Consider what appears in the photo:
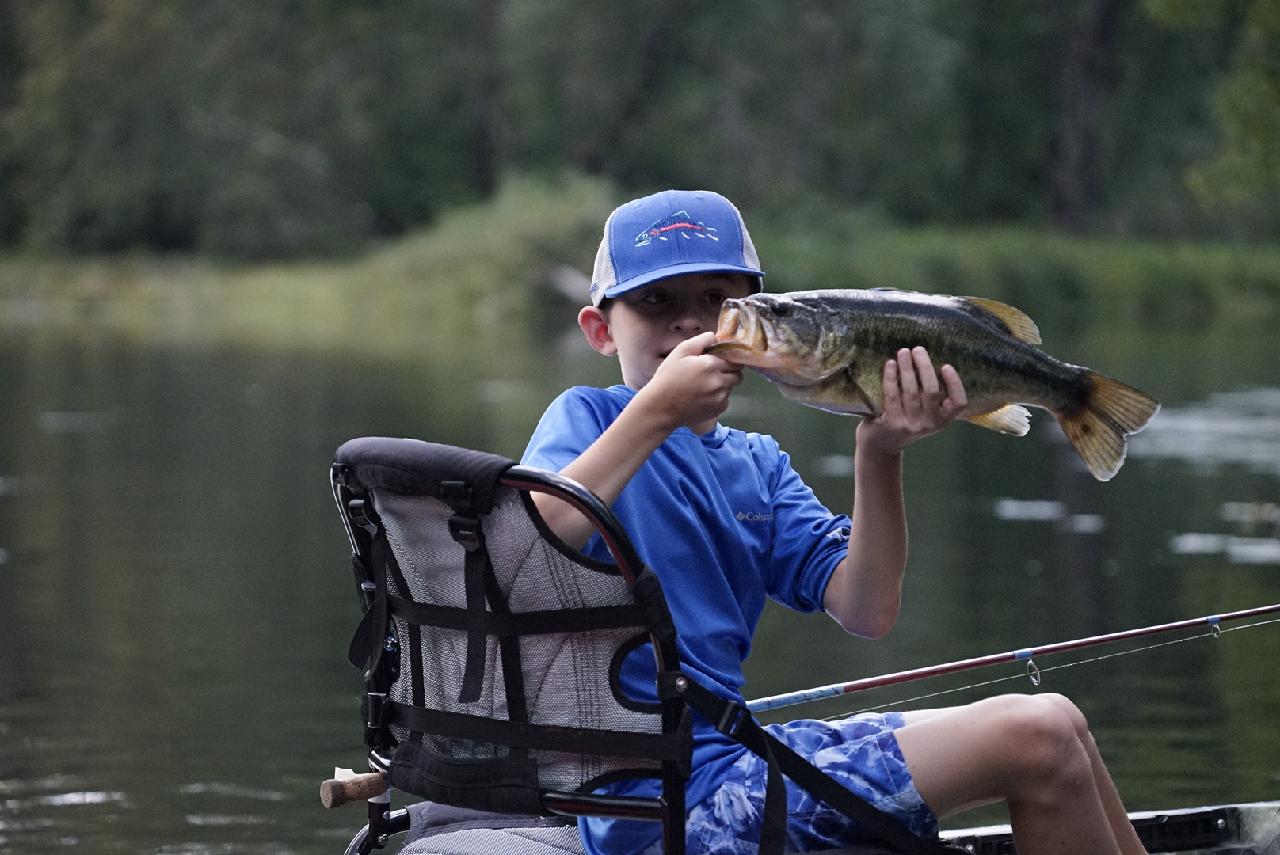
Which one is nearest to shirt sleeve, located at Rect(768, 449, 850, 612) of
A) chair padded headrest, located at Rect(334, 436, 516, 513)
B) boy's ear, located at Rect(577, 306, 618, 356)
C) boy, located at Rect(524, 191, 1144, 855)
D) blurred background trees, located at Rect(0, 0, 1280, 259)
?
boy, located at Rect(524, 191, 1144, 855)

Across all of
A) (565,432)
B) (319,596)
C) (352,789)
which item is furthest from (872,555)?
(319,596)

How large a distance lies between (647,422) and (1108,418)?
2.49 ft

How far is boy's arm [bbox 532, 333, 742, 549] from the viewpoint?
3139 mm

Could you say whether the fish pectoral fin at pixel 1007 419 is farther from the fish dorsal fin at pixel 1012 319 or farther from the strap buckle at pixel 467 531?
the strap buckle at pixel 467 531

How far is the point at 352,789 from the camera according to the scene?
12.2 ft

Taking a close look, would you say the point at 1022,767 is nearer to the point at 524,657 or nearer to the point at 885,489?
the point at 885,489

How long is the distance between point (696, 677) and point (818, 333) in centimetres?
60

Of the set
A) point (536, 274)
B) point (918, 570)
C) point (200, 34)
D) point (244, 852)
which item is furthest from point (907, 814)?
point (200, 34)

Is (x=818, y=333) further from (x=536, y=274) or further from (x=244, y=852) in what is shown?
(x=536, y=274)

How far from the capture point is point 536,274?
134 feet

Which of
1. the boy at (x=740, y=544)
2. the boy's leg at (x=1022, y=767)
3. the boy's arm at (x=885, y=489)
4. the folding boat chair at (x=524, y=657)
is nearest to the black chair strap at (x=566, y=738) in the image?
the folding boat chair at (x=524, y=657)

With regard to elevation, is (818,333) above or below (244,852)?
above

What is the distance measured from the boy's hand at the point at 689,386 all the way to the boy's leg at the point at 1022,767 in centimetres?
59

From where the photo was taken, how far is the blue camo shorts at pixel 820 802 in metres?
3.27
